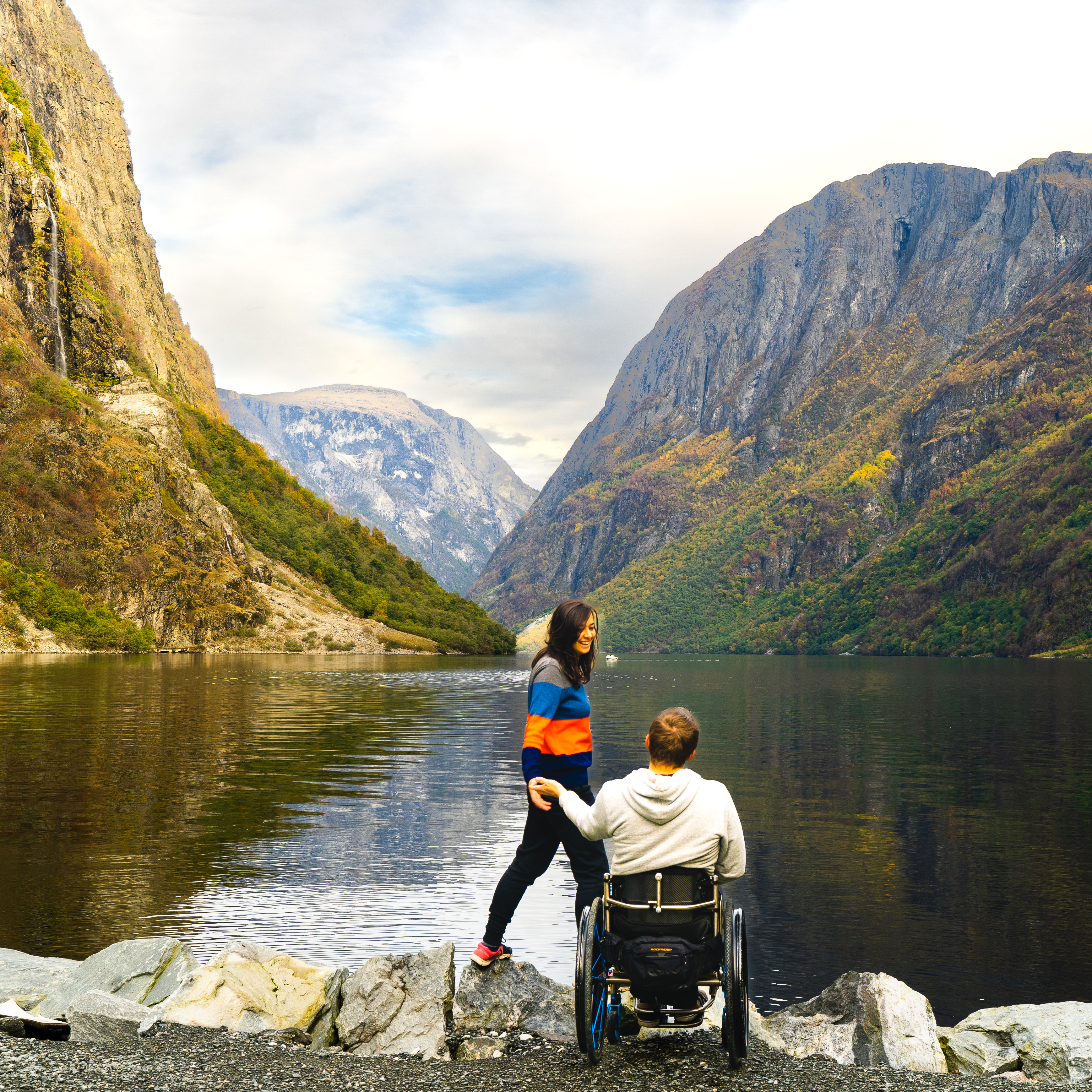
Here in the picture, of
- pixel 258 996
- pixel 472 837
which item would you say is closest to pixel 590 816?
pixel 258 996

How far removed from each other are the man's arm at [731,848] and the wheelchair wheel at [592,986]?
3.38 feet

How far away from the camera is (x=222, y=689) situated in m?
59.1

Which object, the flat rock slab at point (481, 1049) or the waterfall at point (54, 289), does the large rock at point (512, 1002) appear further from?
the waterfall at point (54, 289)

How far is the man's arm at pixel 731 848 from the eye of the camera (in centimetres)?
721

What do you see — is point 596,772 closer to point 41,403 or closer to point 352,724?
point 352,724

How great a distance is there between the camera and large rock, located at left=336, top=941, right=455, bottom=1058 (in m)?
7.75

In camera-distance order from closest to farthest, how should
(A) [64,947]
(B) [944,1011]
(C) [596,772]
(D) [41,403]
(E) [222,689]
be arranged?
1. (B) [944,1011]
2. (A) [64,947]
3. (C) [596,772]
4. (E) [222,689]
5. (D) [41,403]

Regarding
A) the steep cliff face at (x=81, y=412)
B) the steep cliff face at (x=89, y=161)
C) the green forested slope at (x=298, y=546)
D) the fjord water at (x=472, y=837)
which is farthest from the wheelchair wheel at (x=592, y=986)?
the green forested slope at (x=298, y=546)

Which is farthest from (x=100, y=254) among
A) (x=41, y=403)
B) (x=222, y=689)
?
(x=222, y=689)

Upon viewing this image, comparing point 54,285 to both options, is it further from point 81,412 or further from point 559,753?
point 559,753

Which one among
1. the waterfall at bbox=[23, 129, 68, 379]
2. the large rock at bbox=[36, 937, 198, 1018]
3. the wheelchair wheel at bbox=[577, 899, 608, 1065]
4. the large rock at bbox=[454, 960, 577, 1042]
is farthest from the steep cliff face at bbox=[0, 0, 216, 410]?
the wheelchair wheel at bbox=[577, 899, 608, 1065]

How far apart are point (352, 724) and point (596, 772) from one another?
1678 cm

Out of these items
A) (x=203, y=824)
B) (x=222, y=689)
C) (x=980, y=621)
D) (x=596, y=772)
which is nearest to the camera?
(x=203, y=824)

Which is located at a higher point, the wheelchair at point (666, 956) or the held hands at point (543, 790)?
the held hands at point (543, 790)
